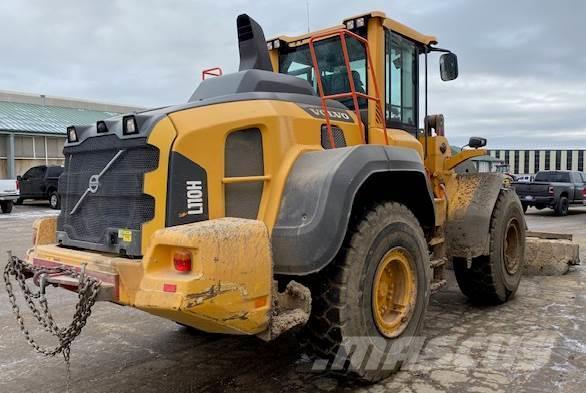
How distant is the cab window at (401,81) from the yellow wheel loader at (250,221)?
1.85ft

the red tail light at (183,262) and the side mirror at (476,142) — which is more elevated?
the side mirror at (476,142)

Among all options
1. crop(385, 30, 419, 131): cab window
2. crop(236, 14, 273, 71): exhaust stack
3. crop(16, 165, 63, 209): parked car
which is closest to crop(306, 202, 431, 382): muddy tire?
crop(385, 30, 419, 131): cab window

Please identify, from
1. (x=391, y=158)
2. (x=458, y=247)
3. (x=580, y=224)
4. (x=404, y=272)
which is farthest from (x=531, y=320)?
(x=580, y=224)

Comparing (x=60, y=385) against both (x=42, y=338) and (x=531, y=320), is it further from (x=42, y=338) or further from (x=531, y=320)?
(x=531, y=320)

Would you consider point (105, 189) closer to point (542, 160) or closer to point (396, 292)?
point (396, 292)

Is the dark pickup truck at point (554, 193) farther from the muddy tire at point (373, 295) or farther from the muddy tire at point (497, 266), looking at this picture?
the muddy tire at point (373, 295)

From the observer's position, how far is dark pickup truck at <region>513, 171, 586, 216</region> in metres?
19.2

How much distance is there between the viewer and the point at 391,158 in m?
4.03

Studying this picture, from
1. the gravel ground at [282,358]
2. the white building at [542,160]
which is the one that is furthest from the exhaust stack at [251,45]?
the white building at [542,160]

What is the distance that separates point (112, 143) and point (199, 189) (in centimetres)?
72

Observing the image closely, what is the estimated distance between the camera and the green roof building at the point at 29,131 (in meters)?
26.2

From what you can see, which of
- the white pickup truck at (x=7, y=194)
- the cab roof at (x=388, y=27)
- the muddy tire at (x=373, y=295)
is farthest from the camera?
the white pickup truck at (x=7, y=194)

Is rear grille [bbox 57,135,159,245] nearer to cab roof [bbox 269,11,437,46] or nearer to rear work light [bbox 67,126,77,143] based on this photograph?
rear work light [bbox 67,126,77,143]

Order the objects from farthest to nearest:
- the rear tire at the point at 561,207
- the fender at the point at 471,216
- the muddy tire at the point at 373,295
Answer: the rear tire at the point at 561,207 < the fender at the point at 471,216 < the muddy tire at the point at 373,295
